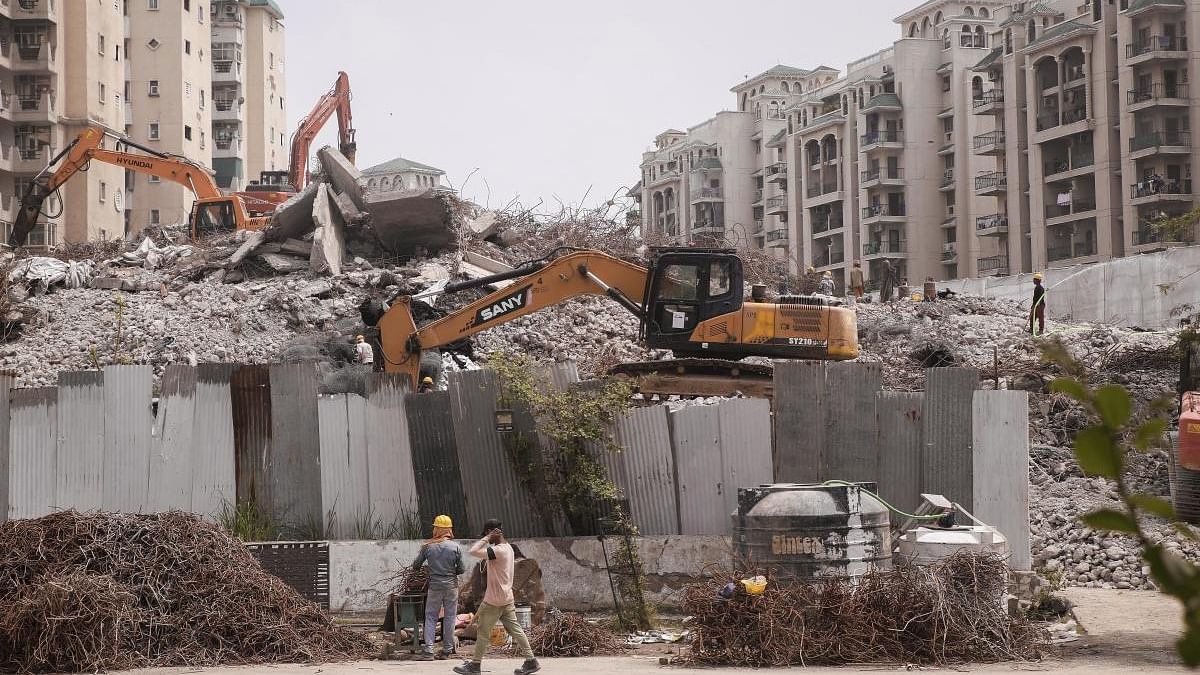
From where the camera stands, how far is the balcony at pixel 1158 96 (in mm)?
54375

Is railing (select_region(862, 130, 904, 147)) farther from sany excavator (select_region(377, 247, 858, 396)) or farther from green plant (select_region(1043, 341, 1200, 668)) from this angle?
green plant (select_region(1043, 341, 1200, 668))

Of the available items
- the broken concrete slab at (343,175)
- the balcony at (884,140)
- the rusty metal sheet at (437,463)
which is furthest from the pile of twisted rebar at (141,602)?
the balcony at (884,140)

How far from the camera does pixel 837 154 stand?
8094cm

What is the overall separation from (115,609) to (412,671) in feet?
8.08

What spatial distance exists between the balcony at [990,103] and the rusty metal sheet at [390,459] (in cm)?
5792

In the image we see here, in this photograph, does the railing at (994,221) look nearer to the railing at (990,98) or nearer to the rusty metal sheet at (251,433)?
the railing at (990,98)

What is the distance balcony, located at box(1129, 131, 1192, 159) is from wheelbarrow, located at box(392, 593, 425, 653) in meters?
50.3

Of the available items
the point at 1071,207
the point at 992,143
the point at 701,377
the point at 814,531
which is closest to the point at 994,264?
the point at 992,143

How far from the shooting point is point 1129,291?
3312 centimetres

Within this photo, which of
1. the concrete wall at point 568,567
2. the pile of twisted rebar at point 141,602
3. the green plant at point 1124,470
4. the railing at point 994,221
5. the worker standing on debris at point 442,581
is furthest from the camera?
the railing at point 994,221

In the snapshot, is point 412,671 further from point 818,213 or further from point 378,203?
point 818,213

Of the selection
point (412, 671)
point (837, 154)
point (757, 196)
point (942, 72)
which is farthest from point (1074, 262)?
point (412, 671)

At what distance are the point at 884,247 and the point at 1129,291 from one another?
42034 mm

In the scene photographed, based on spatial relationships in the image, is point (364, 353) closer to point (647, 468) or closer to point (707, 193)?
point (647, 468)
